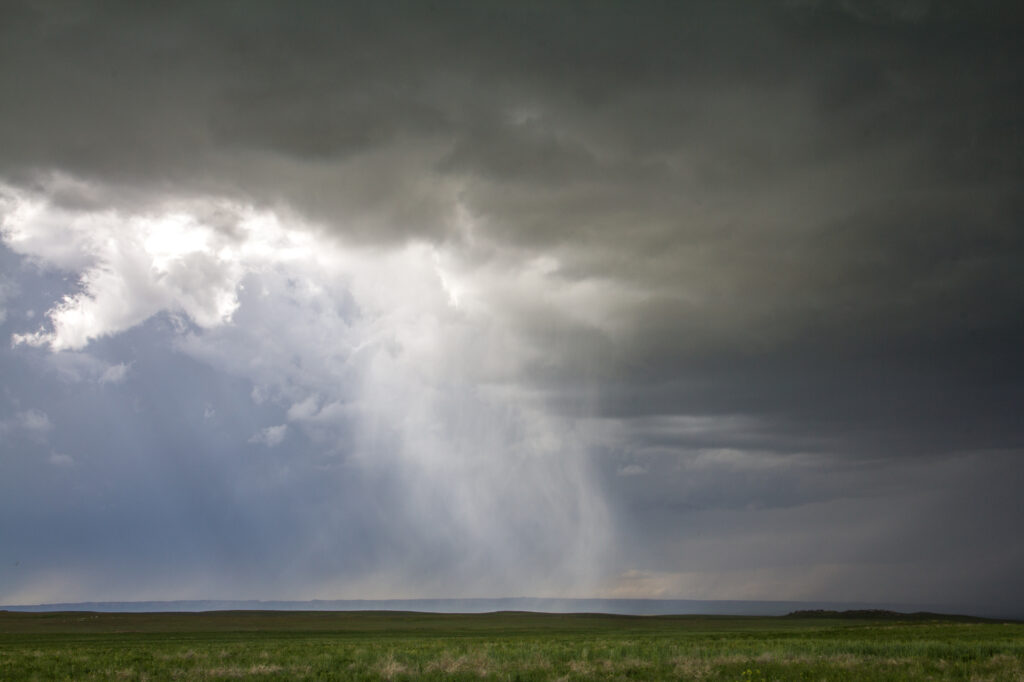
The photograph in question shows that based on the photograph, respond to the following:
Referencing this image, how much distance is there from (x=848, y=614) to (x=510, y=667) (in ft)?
513

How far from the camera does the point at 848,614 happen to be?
159750mm

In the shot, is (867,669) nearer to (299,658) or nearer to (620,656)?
(620,656)

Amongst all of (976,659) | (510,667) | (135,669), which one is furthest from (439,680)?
(976,659)

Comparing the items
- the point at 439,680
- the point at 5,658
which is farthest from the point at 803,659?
the point at 5,658

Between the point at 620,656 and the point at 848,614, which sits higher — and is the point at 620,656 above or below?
above

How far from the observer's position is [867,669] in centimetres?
2842

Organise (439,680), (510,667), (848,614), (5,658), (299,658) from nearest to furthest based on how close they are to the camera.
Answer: (439,680), (510,667), (299,658), (5,658), (848,614)

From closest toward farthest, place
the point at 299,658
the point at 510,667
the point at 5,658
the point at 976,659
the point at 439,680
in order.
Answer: the point at 439,680 → the point at 510,667 → the point at 976,659 → the point at 299,658 → the point at 5,658

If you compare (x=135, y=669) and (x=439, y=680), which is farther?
(x=135, y=669)

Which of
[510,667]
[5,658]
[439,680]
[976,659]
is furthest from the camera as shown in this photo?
[5,658]

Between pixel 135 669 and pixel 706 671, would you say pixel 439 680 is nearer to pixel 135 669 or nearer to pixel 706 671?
pixel 706 671

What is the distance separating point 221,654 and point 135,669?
7699mm

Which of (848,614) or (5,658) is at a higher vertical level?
(5,658)

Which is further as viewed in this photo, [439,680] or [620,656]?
[620,656]
